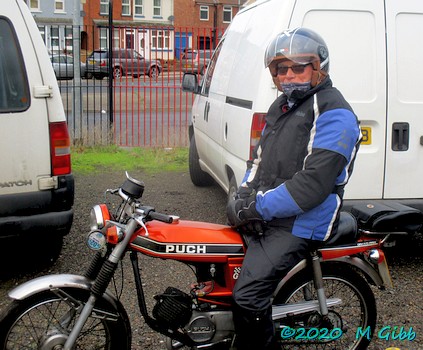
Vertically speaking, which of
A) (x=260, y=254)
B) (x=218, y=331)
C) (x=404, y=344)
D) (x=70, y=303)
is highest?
(x=260, y=254)

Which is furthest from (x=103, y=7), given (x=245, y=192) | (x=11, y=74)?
(x=245, y=192)

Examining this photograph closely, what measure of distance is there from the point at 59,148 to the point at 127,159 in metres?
5.40

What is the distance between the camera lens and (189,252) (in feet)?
10.0

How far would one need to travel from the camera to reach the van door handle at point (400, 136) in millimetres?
4672

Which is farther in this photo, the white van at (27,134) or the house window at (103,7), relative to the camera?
the house window at (103,7)

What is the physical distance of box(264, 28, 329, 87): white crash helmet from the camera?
9.93 ft

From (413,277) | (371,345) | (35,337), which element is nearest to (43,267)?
(35,337)

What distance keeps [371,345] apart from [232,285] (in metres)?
1.25

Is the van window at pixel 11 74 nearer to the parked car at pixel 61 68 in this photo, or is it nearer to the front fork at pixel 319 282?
the front fork at pixel 319 282

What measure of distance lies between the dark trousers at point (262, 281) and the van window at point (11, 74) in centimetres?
228

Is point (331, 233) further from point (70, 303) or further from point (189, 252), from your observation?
point (70, 303)

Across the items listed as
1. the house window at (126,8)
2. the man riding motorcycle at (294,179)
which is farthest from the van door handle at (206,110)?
the house window at (126,8)

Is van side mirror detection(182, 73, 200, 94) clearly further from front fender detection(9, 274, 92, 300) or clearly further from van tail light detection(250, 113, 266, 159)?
front fender detection(9, 274, 92, 300)

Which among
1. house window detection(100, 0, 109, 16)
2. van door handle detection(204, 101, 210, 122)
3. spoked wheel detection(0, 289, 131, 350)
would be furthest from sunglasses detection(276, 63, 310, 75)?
house window detection(100, 0, 109, 16)
